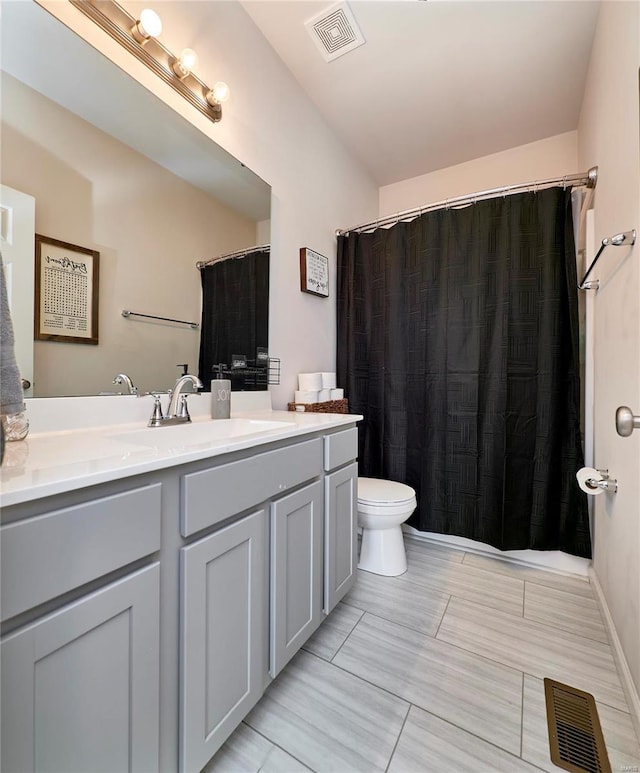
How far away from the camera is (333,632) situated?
137 cm

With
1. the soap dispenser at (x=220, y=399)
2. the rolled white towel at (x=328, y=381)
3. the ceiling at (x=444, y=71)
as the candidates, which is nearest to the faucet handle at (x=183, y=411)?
Result: the soap dispenser at (x=220, y=399)

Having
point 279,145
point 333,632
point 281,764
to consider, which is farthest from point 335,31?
point 281,764

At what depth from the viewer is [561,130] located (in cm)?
221

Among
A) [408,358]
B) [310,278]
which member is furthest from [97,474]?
[408,358]

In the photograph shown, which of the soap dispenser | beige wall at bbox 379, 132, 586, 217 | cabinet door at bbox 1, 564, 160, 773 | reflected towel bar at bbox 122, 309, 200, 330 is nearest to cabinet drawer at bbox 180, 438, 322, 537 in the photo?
cabinet door at bbox 1, 564, 160, 773

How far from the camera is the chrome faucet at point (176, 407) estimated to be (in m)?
1.20

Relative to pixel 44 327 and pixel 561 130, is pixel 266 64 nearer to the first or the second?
pixel 44 327

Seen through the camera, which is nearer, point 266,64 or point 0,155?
point 0,155

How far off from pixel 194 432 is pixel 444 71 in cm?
220

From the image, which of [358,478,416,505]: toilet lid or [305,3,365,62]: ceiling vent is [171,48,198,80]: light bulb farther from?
[358,478,416,505]: toilet lid

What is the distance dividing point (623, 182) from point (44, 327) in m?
1.93

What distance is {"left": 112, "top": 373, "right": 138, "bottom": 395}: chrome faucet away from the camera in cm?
116

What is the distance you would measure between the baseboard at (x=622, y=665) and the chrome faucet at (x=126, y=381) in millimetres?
1793

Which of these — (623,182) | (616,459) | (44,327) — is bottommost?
(616,459)
